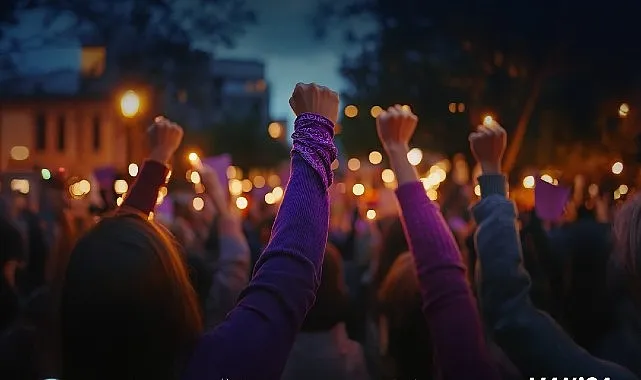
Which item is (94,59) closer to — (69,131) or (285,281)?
(69,131)

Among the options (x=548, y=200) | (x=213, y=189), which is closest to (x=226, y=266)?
(x=213, y=189)

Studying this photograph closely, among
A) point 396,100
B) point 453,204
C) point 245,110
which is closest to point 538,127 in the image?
point 396,100

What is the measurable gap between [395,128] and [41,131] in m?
46.5

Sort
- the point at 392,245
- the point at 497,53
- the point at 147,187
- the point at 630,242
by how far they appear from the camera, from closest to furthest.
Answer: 1. the point at 630,242
2. the point at 147,187
3. the point at 392,245
4. the point at 497,53

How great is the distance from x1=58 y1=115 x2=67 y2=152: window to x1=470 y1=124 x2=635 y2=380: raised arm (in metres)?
46.7

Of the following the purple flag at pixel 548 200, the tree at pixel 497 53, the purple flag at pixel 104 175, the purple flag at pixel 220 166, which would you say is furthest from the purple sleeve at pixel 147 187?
the tree at pixel 497 53

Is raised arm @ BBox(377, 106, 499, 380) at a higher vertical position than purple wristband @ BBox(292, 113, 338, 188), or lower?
lower

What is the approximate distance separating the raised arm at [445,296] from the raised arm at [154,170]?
1108 millimetres

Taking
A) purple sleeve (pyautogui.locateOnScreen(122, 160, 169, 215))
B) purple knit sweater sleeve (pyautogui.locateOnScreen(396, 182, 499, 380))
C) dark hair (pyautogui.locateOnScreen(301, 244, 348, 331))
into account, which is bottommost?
dark hair (pyautogui.locateOnScreen(301, 244, 348, 331))

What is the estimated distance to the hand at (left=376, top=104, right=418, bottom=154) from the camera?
3.00m

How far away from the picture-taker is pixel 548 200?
489 cm

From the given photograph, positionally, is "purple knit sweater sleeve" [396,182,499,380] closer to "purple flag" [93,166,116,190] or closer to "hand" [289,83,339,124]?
A: "hand" [289,83,339,124]

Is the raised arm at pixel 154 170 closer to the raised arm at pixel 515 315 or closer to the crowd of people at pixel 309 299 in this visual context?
the crowd of people at pixel 309 299

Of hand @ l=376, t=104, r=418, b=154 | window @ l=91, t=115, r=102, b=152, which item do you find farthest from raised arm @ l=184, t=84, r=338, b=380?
window @ l=91, t=115, r=102, b=152
